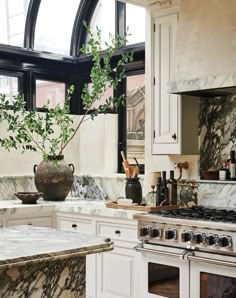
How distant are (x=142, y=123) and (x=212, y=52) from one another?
5.01 ft

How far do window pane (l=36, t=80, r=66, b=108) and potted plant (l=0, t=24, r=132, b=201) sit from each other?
29 cm

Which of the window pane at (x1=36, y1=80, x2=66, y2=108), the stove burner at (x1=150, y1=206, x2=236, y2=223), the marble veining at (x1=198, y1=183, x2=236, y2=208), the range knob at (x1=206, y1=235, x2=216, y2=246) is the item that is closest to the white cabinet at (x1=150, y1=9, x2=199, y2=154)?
the marble veining at (x1=198, y1=183, x2=236, y2=208)

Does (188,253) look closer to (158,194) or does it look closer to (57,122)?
(158,194)

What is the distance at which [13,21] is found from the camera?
209 inches

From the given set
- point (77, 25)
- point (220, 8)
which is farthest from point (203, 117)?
point (77, 25)

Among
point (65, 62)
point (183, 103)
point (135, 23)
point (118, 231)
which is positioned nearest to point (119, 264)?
point (118, 231)

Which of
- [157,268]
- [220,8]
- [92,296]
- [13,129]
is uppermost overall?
[220,8]

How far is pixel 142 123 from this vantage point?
201 inches

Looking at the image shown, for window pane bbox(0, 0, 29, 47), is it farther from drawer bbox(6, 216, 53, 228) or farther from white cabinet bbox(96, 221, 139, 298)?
Answer: white cabinet bbox(96, 221, 139, 298)

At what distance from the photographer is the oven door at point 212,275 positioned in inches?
123

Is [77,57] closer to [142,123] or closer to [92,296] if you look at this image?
[142,123]

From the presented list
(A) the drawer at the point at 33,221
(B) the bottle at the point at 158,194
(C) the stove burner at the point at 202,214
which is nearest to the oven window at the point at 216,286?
(C) the stove burner at the point at 202,214

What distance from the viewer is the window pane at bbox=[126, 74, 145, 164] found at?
16.7 feet

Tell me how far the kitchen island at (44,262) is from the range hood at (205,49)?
1772mm
